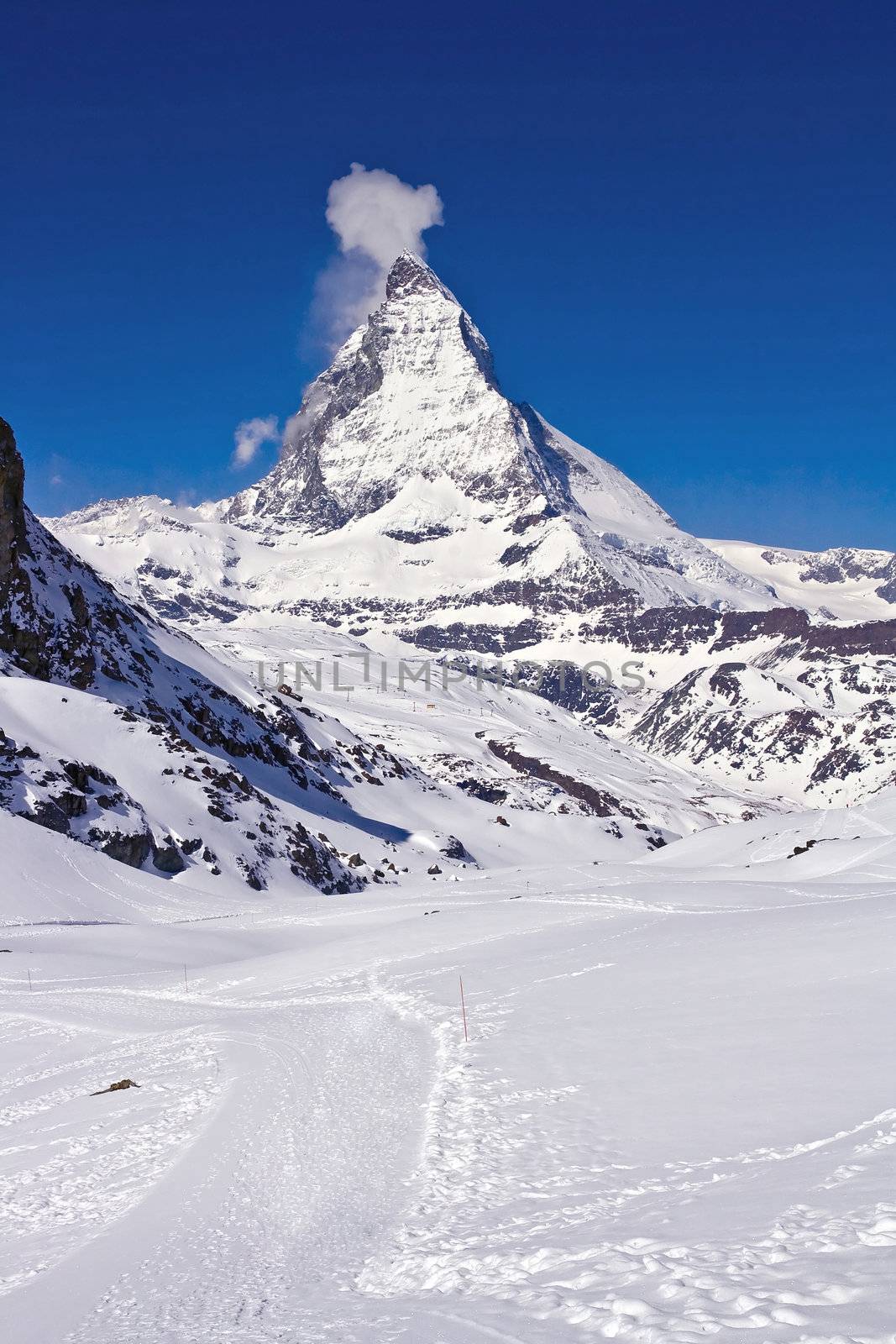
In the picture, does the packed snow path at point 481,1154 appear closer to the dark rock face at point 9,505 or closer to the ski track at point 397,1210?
the ski track at point 397,1210

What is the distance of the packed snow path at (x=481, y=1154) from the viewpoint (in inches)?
287

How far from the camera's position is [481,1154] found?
1134 centimetres

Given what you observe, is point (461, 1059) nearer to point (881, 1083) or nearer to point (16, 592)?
point (881, 1083)

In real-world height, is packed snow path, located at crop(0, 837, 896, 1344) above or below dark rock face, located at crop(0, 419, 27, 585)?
below

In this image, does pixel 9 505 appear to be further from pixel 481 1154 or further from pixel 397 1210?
pixel 397 1210

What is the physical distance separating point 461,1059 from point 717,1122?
606 centimetres

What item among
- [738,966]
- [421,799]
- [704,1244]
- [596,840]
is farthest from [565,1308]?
[596,840]

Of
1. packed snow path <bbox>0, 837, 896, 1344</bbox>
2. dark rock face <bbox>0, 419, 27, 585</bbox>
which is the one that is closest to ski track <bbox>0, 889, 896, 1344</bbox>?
packed snow path <bbox>0, 837, 896, 1344</bbox>

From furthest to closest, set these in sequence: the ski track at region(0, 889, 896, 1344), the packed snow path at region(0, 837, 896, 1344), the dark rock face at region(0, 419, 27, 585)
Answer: the dark rock face at region(0, 419, 27, 585) < the packed snow path at region(0, 837, 896, 1344) < the ski track at region(0, 889, 896, 1344)

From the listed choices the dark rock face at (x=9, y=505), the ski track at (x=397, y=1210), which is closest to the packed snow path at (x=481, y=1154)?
the ski track at (x=397, y=1210)

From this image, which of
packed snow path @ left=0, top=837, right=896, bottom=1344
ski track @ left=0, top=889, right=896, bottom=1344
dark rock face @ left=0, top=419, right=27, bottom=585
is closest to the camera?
ski track @ left=0, top=889, right=896, bottom=1344

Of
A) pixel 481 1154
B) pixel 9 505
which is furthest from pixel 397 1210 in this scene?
pixel 9 505

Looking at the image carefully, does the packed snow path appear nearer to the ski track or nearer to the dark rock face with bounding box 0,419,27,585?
the ski track

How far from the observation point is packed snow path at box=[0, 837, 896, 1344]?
729 centimetres
